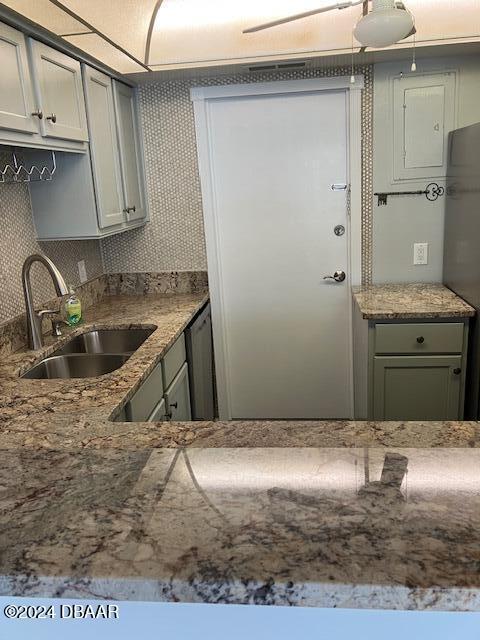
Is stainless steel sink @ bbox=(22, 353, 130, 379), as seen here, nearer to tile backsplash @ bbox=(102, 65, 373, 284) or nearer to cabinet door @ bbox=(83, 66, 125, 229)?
cabinet door @ bbox=(83, 66, 125, 229)

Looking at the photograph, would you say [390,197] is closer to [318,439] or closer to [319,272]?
[319,272]

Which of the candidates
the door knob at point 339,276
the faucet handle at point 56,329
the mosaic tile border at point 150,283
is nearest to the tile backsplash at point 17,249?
the faucet handle at point 56,329

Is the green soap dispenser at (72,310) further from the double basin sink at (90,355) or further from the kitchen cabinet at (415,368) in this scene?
the kitchen cabinet at (415,368)

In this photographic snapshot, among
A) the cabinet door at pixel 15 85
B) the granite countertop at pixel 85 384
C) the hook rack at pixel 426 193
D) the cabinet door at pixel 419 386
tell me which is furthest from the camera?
the hook rack at pixel 426 193

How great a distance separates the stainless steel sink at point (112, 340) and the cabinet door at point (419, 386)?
3.99ft

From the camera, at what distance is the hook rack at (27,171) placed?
2.38m

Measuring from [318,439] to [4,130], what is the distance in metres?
1.47

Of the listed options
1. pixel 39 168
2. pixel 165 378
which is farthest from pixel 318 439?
pixel 39 168

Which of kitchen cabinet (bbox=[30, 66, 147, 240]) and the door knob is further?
the door knob

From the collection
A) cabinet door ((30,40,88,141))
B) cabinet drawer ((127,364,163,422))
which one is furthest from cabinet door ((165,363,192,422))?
cabinet door ((30,40,88,141))

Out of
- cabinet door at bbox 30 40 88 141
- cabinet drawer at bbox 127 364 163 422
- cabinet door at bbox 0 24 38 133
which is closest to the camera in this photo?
cabinet door at bbox 0 24 38 133

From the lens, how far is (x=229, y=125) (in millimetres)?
3156

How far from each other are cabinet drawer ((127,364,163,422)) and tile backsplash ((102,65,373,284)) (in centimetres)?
125

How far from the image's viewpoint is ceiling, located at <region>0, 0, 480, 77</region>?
248 cm
